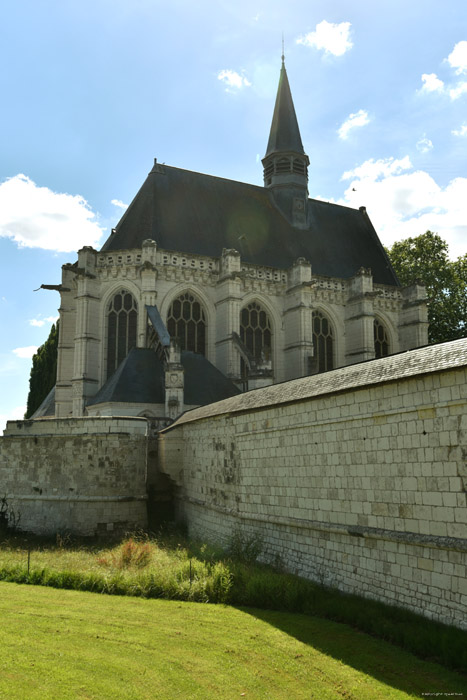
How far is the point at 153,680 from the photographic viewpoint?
19.3 feet

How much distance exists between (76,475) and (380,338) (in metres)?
19.8

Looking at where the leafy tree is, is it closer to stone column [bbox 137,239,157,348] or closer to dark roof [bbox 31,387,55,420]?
dark roof [bbox 31,387,55,420]

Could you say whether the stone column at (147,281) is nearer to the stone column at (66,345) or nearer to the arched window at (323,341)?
the stone column at (66,345)

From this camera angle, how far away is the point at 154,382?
70.0 ft

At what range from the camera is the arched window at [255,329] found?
2725 cm

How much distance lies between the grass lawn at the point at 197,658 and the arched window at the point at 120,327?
54.4 feet

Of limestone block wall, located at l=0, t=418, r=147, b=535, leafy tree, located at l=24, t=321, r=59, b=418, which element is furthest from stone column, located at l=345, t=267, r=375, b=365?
leafy tree, located at l=24, t=321, r=59, b=418

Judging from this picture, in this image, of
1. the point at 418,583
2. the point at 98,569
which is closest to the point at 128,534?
the point at 98,569

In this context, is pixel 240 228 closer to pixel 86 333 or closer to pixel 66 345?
pixel 86 333

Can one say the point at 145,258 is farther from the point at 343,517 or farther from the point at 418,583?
the point at 418,583

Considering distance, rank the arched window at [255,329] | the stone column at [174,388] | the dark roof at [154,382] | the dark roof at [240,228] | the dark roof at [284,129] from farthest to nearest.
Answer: the dark roof at [284,129] < the arched window at [255,329] < the dark roof at [240,228] < the dark roof at [154,382] < the stone column at [174,388]

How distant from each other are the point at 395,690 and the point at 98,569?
6.64 meters

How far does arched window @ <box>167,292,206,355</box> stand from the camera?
83.8ft

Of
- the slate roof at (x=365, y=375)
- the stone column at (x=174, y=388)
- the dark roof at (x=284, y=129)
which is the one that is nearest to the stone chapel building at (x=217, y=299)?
the stone column at (x=174, y=388)
